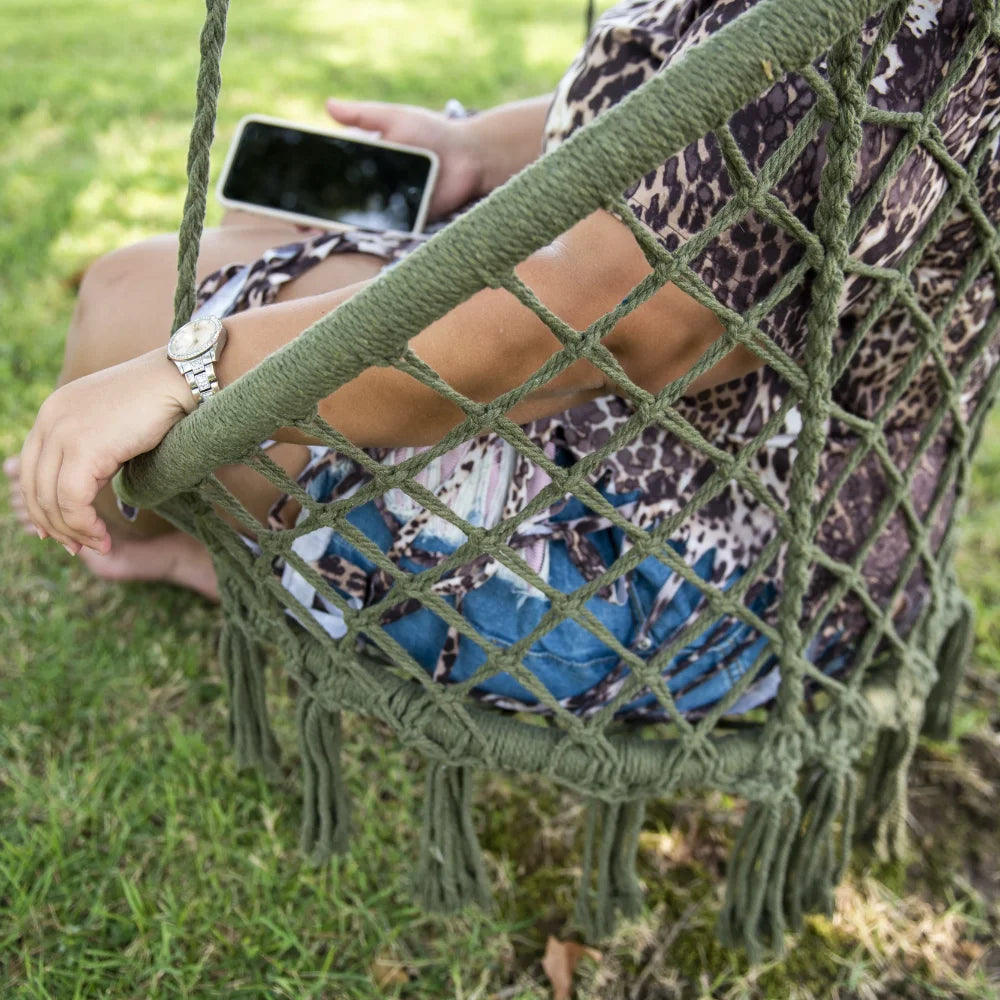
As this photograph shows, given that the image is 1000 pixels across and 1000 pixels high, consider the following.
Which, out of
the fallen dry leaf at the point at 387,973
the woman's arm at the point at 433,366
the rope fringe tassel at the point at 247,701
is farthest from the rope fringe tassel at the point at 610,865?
the woman's arm at the point at 433,366

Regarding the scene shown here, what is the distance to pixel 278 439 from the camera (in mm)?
882

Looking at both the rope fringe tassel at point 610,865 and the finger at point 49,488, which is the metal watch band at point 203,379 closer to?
the finger at point 49,488

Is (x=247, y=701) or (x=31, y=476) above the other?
(x=31, y=476)

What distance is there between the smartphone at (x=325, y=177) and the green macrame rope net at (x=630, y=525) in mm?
598

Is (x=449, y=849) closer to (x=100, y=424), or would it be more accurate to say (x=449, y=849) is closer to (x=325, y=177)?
(x=100, y=424)

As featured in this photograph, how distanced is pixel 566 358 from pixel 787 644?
44 centimetres

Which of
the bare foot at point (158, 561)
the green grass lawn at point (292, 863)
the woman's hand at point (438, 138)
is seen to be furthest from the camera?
the bare foot at point (158, 561)

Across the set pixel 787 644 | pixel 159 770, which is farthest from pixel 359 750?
pixel 787 644

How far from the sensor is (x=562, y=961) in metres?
1.22

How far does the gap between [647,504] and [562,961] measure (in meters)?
0.63

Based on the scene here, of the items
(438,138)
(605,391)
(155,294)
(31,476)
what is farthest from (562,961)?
(438,138)

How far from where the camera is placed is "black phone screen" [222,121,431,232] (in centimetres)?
138

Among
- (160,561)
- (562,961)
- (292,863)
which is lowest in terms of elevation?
(562,961)

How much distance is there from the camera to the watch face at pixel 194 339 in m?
0.81
